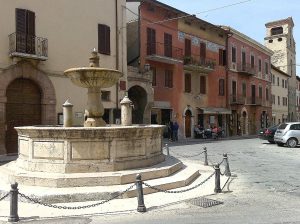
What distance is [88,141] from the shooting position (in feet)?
29.4

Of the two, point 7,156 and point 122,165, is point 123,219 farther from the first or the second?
point 7,156

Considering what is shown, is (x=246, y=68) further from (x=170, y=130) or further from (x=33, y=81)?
(x=33, y=81)

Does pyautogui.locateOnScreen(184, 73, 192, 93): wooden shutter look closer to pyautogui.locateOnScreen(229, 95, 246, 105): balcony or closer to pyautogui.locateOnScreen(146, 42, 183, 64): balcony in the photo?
pyautogui.locateOnScreen(146, 42, 183, 64): balcony

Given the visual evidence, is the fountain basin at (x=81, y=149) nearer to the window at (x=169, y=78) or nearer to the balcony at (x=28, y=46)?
the balcony at (x=28, y=46)

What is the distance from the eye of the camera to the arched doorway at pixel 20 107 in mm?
17500

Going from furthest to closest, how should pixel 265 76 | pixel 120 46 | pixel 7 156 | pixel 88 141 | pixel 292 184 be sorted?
pixel 265 76 < pixel 120 46 < pixel 7 156 < pixel 292 184 < pixel 88 141

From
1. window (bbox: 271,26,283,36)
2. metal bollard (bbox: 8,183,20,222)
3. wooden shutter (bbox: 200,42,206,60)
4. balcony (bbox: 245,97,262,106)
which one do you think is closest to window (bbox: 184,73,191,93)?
wooden shutter (bbox: 200,42,206,60)

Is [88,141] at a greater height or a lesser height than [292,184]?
greater

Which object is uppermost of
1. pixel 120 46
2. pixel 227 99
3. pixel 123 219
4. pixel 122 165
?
pixel 120 46

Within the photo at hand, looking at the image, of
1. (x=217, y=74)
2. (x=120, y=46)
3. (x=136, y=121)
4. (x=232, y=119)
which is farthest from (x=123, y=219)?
(x=232, y=119)

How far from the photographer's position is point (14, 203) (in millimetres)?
6414

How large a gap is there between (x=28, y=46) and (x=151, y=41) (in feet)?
35.0

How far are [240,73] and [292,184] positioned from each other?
98.4ft

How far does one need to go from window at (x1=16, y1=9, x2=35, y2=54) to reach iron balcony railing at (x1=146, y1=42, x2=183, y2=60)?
9709mm
